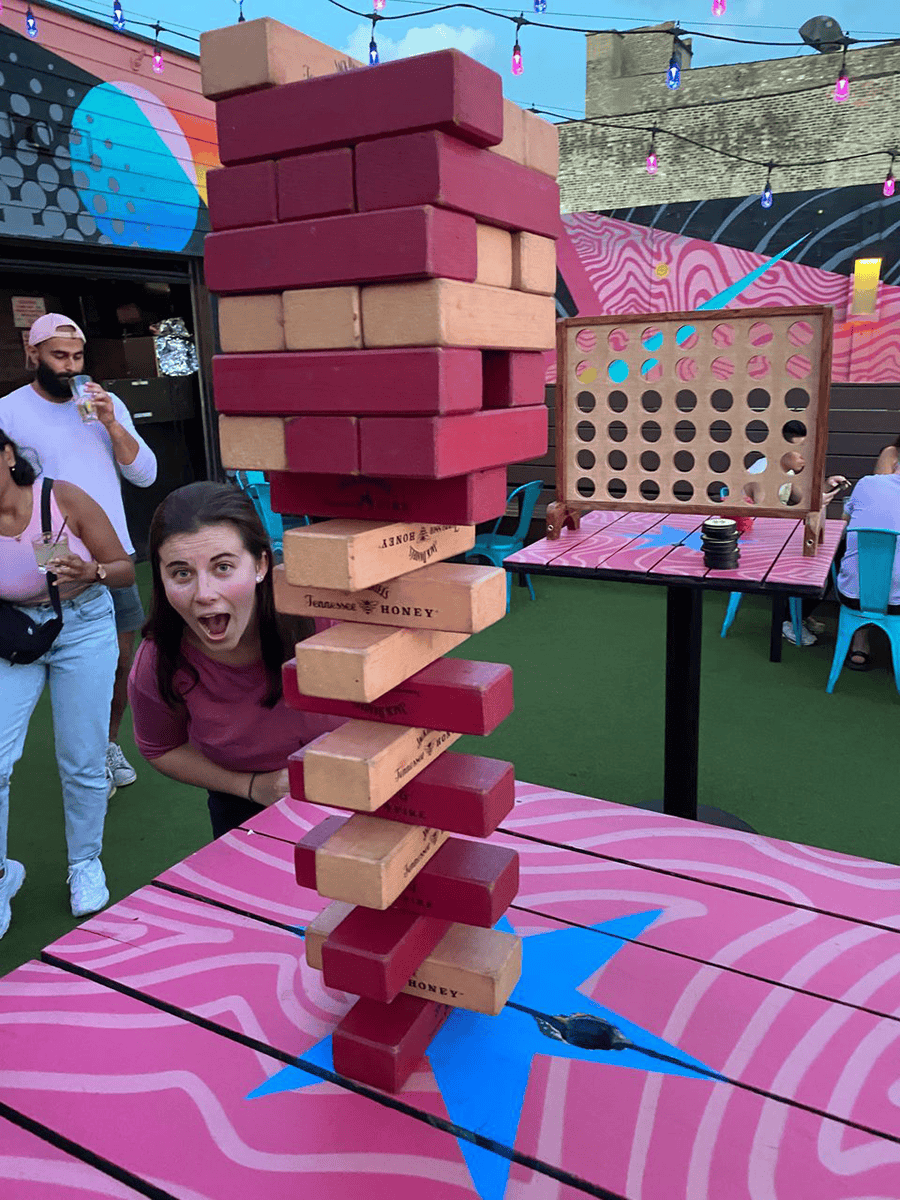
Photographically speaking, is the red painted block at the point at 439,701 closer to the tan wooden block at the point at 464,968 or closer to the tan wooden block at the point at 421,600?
the tan wooden block at the point at 421,600

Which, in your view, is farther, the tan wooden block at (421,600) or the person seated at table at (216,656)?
the person seated at table at (216,656)

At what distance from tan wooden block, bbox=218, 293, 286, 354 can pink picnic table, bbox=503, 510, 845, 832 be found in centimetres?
161

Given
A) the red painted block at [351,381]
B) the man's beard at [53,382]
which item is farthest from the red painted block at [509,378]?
the man's beard at [53,382]

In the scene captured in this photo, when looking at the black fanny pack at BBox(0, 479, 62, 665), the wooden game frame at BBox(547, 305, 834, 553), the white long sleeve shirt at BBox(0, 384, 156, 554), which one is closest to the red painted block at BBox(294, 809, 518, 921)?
the black fanny pack at BBox(0, 479, 62, 665)

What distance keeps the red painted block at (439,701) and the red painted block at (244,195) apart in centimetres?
49

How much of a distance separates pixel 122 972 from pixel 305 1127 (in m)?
0.40

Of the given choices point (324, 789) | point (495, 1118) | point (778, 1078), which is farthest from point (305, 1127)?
point (778, 1078)

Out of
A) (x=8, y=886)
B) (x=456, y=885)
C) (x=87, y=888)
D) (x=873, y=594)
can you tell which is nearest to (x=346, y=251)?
(x=456, y=885)

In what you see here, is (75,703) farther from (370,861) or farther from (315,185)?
(315,185)

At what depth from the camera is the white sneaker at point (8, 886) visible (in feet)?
8.62

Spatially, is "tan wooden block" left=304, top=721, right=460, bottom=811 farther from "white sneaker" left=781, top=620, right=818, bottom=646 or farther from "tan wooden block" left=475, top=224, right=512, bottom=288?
"white sneaker" left=781, top=620, right=818, bottom=646

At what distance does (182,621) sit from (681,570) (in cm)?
136

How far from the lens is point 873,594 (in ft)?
13.7

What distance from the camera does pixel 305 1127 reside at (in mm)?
999
